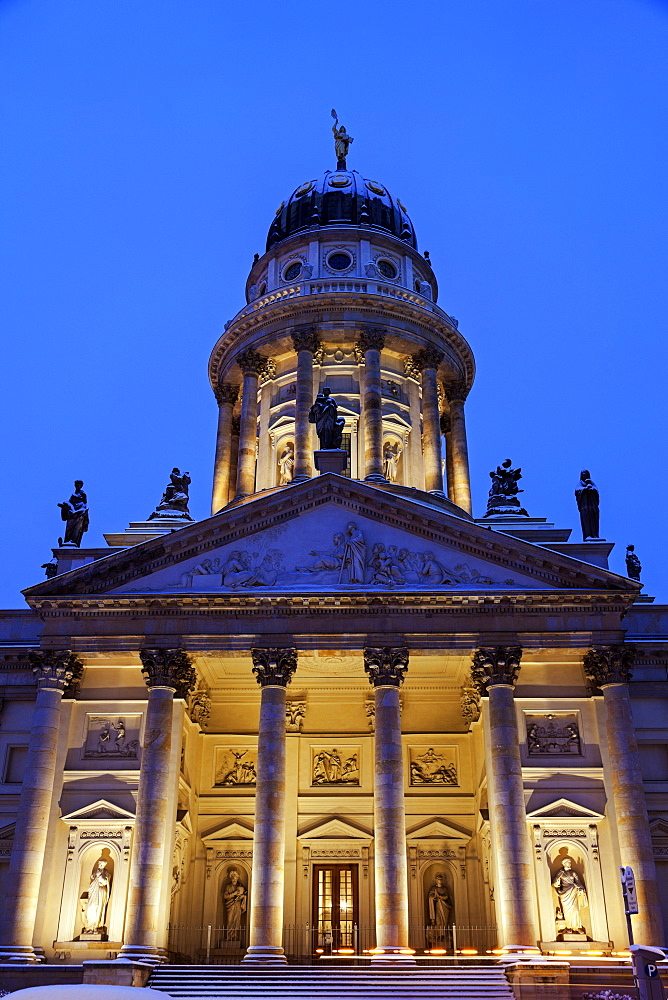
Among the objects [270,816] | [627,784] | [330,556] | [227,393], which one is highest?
[227,393]

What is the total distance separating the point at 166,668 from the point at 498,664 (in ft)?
33.1

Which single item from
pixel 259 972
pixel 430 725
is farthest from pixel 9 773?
pixel 430 725

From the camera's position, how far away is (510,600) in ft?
100

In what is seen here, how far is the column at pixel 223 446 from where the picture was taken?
44688mm

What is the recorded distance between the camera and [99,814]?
2964 centimetres

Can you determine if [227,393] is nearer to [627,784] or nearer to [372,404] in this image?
[372,404]

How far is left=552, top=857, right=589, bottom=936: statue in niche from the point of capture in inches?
1106

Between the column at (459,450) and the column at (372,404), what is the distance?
4.78 m

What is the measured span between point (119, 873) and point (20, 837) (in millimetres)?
3057

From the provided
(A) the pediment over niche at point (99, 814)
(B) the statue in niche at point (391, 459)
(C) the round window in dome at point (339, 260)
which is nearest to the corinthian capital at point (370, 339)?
(B) the statue in niche at point (391, 459)

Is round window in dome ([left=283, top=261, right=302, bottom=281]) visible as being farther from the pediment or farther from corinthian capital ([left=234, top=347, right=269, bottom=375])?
the pediment

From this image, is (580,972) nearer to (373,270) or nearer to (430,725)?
(430,725)

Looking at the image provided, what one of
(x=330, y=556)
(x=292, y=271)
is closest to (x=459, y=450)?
(x=292, y=271)

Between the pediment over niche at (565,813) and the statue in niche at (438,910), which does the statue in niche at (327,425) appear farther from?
the statue in niche at (438,910)
